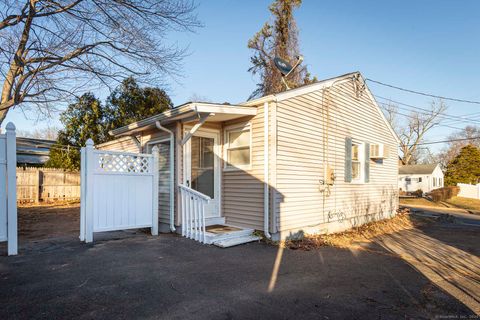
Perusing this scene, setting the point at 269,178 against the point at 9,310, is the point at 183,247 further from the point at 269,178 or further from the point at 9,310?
the point at 9,310

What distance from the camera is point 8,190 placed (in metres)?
4.73

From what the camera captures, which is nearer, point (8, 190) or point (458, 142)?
point (8, 190)

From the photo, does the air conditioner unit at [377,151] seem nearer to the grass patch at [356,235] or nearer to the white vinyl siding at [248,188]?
the grass patch at [356,235]

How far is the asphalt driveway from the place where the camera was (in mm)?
2947

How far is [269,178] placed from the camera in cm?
619

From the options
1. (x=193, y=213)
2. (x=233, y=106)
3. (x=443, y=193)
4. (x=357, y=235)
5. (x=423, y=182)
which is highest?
(x=233, y=106)

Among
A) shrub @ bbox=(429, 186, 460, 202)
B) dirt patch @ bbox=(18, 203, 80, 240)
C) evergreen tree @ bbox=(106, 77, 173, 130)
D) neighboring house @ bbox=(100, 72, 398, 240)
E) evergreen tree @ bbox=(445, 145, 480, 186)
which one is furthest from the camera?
evergreen tree @ bbox=(445, 145, 480, 186)

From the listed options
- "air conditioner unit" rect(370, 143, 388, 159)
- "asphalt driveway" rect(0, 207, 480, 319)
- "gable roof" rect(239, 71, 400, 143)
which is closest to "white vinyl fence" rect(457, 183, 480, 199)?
"gable roof" rect(239, 71, 400, 143)

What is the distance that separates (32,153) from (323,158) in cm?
2403

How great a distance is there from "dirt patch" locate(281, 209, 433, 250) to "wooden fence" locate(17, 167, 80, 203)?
1479cm

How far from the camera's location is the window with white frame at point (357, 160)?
918cm

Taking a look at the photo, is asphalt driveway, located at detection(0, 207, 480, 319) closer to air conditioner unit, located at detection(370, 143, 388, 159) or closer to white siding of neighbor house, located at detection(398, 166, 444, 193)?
air conditioner unit, located at detection(370, 143, 388, 159)

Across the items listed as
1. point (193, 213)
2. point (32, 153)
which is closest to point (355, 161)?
point (193, 213)

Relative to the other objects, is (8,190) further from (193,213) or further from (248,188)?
(248,188)
